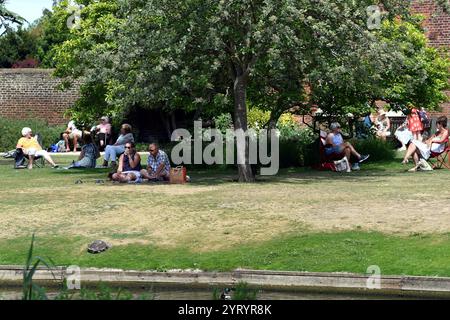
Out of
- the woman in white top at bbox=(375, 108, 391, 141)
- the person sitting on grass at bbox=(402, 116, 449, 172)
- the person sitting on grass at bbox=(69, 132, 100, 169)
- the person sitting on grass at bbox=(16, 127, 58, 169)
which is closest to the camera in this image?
the person sitting on grass at bbox=(402, 116, 449, 172)

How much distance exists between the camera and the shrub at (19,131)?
40.4 metres

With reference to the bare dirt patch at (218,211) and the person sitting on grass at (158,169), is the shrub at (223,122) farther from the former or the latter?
the bare dirt patch at (218,211)

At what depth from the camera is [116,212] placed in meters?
17.3

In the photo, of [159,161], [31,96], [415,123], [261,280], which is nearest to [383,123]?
[415,123]

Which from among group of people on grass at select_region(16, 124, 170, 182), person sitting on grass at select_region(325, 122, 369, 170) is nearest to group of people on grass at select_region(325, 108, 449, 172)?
person sitting on grass at select_region(325, 122, 369, 170)

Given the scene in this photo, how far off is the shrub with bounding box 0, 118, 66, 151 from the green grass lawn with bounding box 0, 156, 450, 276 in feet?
63.8

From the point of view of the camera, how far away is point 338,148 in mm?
25031

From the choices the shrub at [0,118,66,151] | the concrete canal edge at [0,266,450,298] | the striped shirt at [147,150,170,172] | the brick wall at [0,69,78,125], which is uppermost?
the brick wall at [0,69,78,125]

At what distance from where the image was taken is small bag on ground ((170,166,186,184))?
21750 millimetres

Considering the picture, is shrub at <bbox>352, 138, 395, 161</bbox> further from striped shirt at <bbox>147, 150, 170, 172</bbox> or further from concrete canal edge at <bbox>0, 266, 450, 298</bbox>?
concrete canal edge at <bbox>0, 266, 450, 298</bbox>

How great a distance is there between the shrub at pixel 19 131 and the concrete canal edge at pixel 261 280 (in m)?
27.2

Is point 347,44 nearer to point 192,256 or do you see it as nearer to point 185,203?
point 185,203

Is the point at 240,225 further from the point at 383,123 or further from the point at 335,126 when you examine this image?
the point at 383,123

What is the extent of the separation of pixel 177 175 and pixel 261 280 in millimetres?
8943
